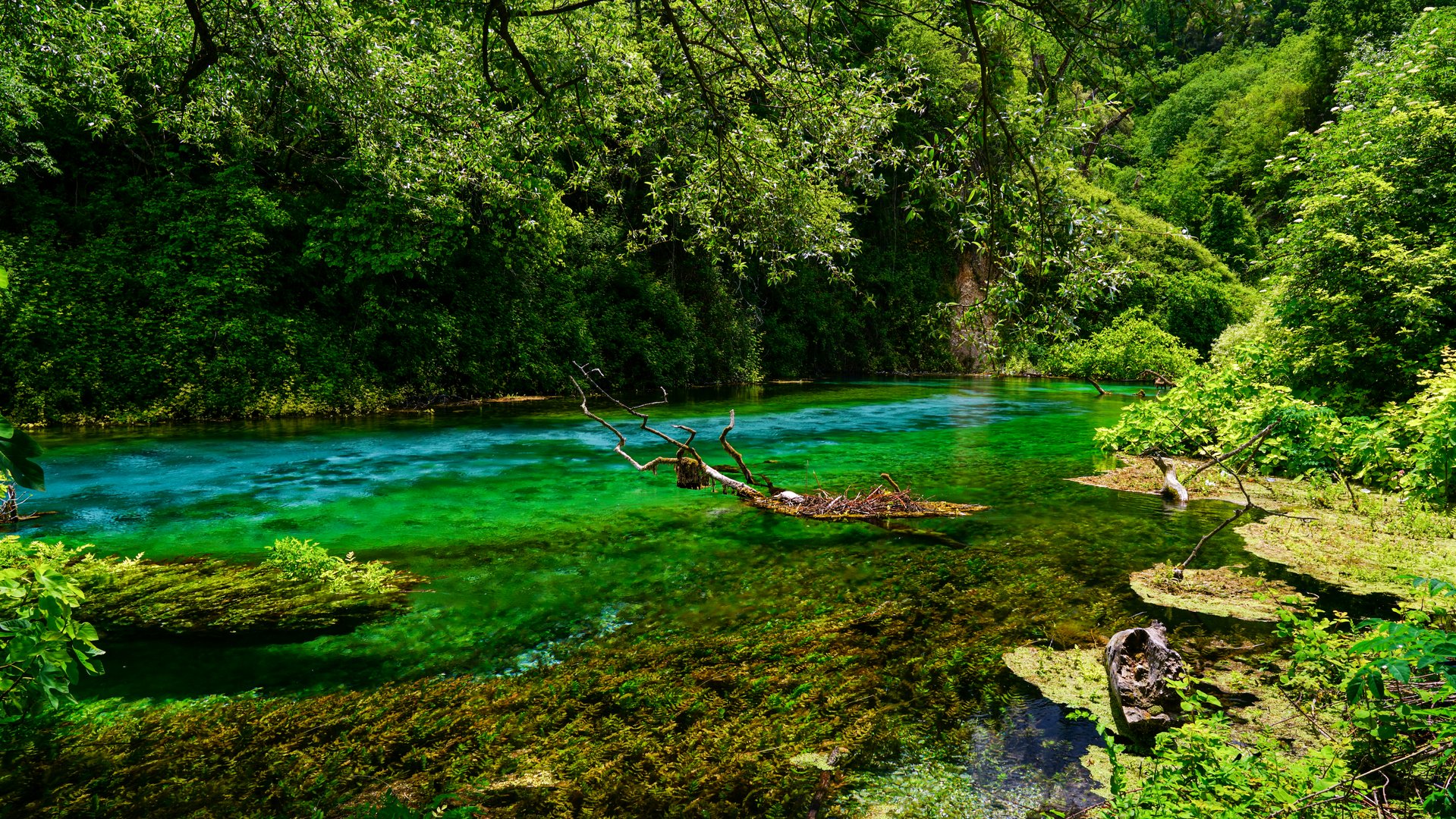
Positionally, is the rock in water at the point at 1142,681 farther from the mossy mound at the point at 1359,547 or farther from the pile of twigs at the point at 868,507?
the pile of twigs at the point at 868,507

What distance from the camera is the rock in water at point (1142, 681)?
12.8 ft

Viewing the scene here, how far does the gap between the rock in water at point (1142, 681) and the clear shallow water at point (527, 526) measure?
0.91 metres

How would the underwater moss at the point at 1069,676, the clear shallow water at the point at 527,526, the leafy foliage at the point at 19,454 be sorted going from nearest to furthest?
the leafy foliage at the point at 19,454
the underwater moss at the point at 1069,676
the clear shallow water at the point at 527,526

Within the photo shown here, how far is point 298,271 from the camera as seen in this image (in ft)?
58.3

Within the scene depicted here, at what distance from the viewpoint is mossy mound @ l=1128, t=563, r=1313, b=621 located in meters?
5.46

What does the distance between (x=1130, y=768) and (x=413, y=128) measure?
12688 mm

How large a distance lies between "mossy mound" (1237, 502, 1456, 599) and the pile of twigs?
9.77 feet

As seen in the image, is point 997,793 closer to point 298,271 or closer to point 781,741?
point 781,741

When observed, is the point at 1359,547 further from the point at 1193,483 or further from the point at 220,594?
the point at 220,594

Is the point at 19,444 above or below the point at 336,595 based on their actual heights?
above

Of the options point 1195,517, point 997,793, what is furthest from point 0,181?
point 1195,517

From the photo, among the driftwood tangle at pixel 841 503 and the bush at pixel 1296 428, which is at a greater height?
the bush at pixel 1296 428

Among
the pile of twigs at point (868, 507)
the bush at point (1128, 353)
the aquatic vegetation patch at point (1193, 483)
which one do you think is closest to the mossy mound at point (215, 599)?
the pile of twigs at point (868, 507)

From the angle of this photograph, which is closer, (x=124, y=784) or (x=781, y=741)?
(x=124, y=784)
